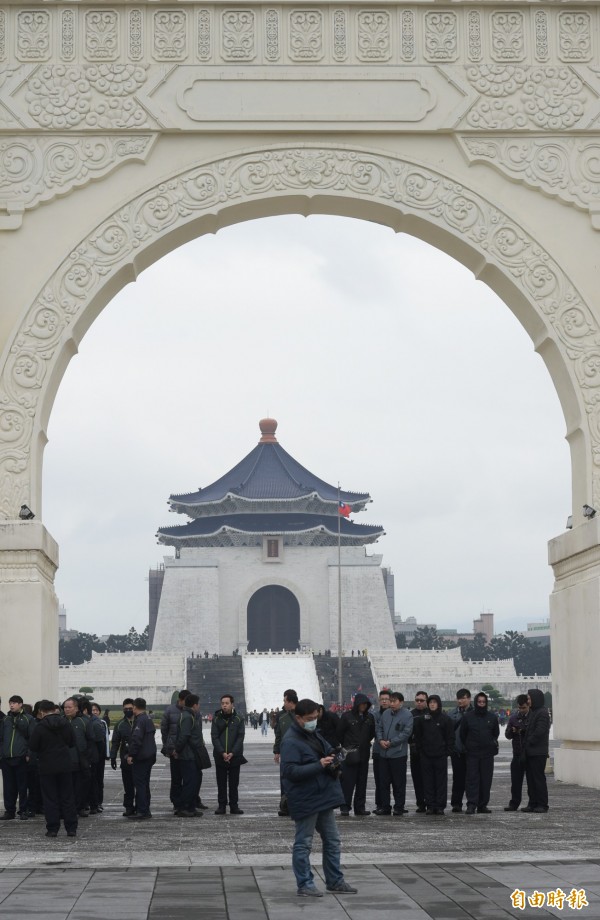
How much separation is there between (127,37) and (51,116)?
2.78 feet

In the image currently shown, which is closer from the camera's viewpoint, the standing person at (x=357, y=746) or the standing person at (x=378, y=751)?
the standing person at (x=357, y=746)

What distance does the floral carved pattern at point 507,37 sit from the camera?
10.4 m

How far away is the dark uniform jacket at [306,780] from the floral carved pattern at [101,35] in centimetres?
627

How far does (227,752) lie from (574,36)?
19.6 ft

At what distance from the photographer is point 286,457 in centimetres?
5781

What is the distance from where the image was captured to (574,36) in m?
10.4

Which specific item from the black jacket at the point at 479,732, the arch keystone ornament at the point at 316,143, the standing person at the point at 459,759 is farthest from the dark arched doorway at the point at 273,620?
the black jacket at the point at 479,732

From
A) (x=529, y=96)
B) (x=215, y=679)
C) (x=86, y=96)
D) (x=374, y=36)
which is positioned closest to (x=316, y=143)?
(x=374, y=36)

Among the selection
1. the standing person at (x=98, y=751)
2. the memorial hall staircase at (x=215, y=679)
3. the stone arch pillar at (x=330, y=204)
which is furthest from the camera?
the memorial hall staircase at (x=215, y=679)

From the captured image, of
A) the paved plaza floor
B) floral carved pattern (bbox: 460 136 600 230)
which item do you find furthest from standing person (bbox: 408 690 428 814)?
floral carved pattern (bbox: 460 136 600 230)

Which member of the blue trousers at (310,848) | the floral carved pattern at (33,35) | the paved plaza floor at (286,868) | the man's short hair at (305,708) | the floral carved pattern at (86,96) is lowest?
the paved plaza floor at (286,868)

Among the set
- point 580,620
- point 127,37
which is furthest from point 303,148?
point 580,620

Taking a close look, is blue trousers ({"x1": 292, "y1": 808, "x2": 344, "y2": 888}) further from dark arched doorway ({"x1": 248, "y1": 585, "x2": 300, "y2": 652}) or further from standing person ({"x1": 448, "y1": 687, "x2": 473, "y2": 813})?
dark arched doorway ({"x1": 248, "y1": 585, "x2": 300, "y2": 652})

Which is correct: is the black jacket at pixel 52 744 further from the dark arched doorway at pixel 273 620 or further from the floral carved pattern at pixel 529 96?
the dark arched doorway at pixel 273 620
